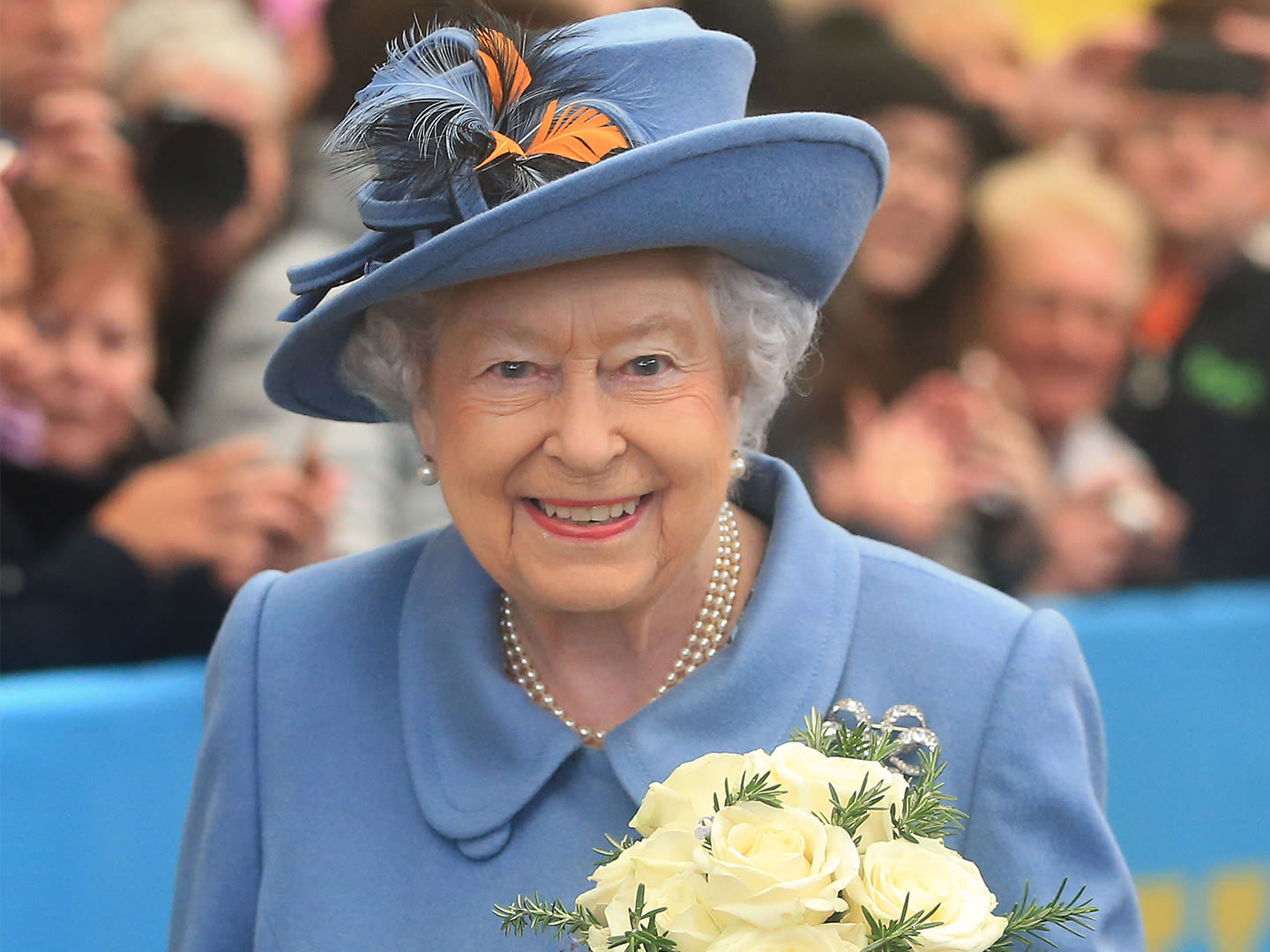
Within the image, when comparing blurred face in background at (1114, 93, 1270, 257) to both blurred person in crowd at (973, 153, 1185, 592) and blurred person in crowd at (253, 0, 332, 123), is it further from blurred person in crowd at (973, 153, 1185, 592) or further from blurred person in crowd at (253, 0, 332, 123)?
blurred person in crowd at (253, 0, 332, 123)

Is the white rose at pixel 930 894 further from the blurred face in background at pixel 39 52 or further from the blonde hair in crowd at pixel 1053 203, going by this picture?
the blonde hair in crowd at pixel 1053 203

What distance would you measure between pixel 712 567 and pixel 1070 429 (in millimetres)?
2367

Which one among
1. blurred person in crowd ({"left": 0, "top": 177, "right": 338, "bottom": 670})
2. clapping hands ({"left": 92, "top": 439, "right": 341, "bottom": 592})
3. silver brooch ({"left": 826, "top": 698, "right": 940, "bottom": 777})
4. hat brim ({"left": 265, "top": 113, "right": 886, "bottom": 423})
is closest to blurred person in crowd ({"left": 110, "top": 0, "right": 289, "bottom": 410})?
blurred person in crowd ({"left": 0, "top": 177, "right": 338, "bottom": 670})

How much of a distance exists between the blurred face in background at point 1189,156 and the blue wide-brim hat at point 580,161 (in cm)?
288

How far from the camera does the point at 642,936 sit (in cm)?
145

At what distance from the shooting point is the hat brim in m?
1.75

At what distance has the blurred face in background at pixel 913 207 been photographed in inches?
163

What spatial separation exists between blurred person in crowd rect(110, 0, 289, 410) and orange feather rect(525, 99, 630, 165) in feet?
5.41

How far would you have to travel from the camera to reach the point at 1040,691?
202cm

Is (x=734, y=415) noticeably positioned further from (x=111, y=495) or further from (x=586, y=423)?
(x=111, y=495)

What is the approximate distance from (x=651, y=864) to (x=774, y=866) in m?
0.14

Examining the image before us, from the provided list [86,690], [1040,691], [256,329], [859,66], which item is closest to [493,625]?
[1040,691]

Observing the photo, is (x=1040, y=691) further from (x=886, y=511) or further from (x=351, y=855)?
(x=886, y=511)

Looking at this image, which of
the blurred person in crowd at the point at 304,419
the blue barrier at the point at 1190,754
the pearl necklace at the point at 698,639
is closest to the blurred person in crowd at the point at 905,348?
the blue barrier at the point at 1190,754
